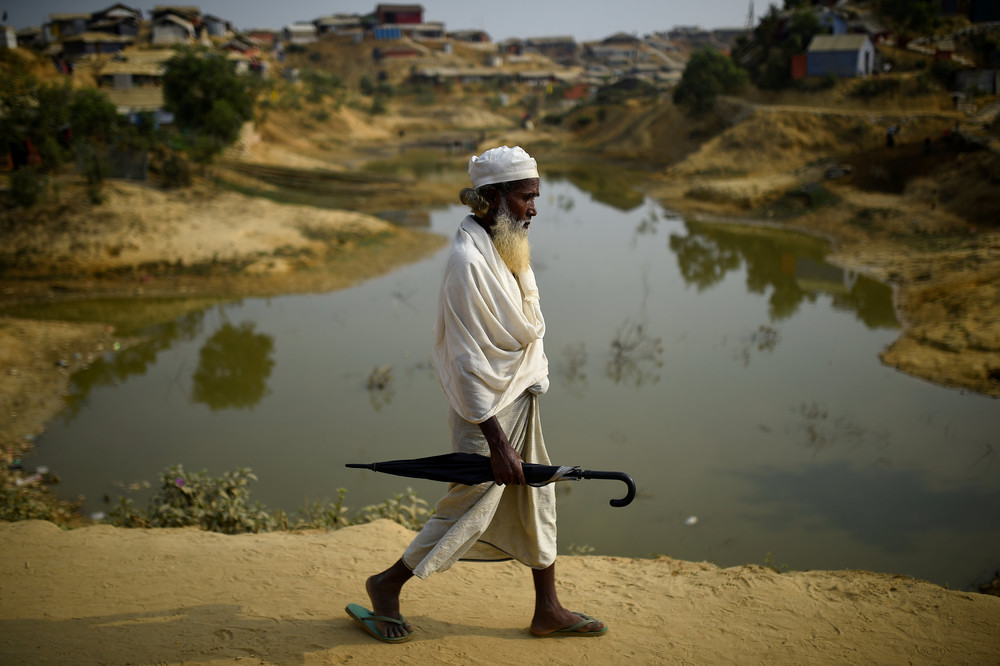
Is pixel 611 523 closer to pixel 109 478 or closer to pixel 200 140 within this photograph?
pixel 109 478

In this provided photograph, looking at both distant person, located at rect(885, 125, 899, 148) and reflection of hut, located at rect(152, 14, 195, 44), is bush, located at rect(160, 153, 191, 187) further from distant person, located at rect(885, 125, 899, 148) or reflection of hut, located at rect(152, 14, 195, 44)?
reflection of hut, located at rect(152, 14, 195, 44)

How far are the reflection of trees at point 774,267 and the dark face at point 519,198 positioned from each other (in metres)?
8.10

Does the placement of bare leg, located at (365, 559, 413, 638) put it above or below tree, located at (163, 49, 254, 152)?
below

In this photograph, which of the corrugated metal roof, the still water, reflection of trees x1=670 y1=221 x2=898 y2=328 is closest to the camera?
the still water

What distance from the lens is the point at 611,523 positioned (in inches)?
203

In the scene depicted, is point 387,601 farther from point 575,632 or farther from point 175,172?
point 175,172

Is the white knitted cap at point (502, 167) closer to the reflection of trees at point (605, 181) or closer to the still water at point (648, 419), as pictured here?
the still water at point (648, 419)

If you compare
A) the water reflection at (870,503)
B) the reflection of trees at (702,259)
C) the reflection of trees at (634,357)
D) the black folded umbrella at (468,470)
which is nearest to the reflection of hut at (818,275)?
the reflection of trees at (702,259)

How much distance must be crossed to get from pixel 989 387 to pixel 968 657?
5471 mm

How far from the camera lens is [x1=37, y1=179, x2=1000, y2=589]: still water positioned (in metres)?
5.05

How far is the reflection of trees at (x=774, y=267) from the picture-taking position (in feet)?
33.6

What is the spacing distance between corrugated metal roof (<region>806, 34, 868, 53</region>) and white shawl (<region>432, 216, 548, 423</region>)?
24.5m

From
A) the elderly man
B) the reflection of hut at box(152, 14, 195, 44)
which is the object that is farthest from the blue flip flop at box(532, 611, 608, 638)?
the reflection of hut at box(152, 14, 195, 44)

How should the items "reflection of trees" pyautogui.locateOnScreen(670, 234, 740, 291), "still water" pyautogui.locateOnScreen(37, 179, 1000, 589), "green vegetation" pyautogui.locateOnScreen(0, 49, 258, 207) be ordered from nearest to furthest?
"still water" pyautogui.locateOnScreen(37, 179, 1000, 589)
"reflection of trees" pyautogui.locateOnScreen(670, 234, 740, 291)
"green vegetation" pyautogui.locateOnScreen(0, 49, 258, 207)
